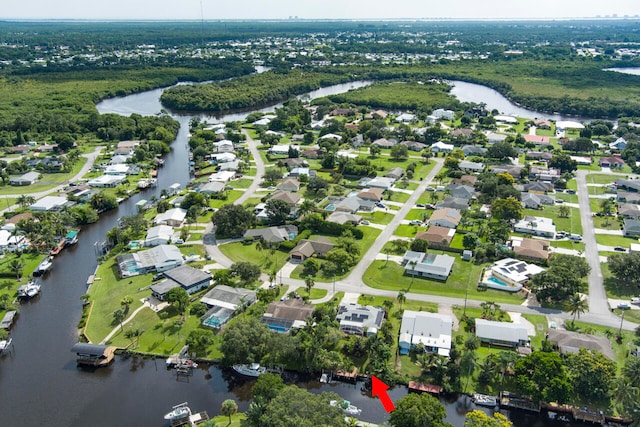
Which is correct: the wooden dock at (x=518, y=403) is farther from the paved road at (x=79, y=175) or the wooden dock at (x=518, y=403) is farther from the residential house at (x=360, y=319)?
the paved road at (x=79, y=175)

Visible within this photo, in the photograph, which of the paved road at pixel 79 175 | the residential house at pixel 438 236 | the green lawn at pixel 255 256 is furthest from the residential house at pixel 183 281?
the paved road at pixel 79 175

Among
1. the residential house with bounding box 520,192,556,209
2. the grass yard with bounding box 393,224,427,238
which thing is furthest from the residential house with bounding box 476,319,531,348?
the residential house with bounding box 520,192,556,209

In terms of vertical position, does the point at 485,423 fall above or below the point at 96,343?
above

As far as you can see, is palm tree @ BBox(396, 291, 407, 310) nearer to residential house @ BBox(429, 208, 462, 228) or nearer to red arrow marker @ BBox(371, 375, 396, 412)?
red arrow marker @ BBox(371, 375, 396, 412)

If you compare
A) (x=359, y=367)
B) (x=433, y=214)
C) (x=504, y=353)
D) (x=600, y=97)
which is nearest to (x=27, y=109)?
(x=433, y=214)

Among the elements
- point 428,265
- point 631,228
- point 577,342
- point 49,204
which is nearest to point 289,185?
point 428,265

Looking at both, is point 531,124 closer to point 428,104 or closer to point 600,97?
point 428,104
